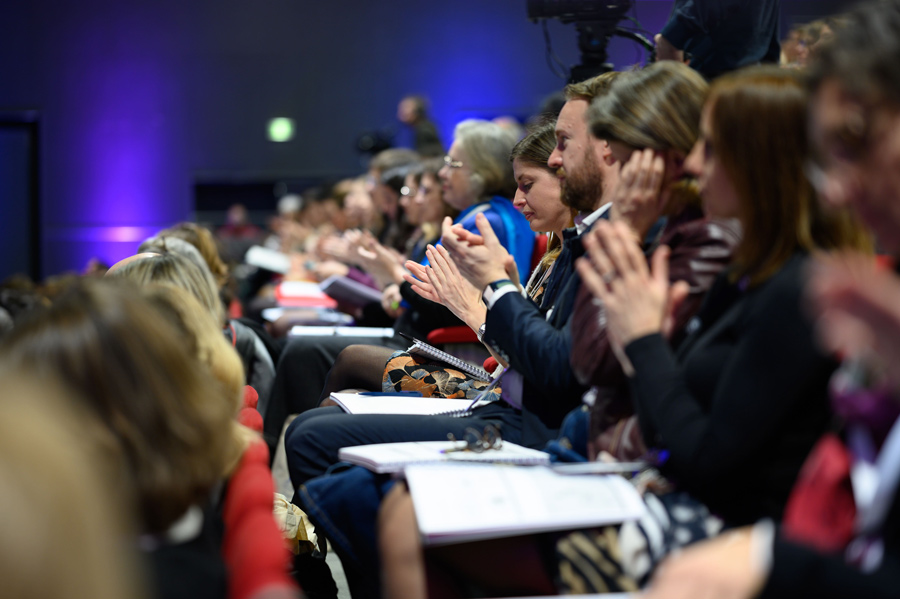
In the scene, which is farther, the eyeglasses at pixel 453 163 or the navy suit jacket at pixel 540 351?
the eyeglasses at pixel 453 163

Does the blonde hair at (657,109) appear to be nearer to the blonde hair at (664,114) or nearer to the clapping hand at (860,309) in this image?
the blonde hair at (664,114)

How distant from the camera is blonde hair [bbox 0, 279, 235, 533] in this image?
1161 millimetres

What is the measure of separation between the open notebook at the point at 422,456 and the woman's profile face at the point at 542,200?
3.50 ft

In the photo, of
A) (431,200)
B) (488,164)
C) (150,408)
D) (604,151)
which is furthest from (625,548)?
(431,200)

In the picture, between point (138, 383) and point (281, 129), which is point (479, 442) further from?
point (281, 129)

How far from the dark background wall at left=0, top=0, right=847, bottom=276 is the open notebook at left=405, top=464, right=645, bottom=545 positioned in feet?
25.7

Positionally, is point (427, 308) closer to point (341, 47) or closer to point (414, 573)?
point (414, 573)

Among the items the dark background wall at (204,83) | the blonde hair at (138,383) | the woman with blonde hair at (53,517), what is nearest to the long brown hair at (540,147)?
the blonde hair at (138,383)

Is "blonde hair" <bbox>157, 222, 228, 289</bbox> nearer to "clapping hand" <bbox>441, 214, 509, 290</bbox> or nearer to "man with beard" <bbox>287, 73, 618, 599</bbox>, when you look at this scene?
"man with beard" <bbox>287, 73, 618, 599</bbox>

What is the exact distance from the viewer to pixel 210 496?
1.42 m

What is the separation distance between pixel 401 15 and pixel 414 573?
326 inches

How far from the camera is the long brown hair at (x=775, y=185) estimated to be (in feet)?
4.41

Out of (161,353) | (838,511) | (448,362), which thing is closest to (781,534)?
(838,511)

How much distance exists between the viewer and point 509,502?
1334mm
